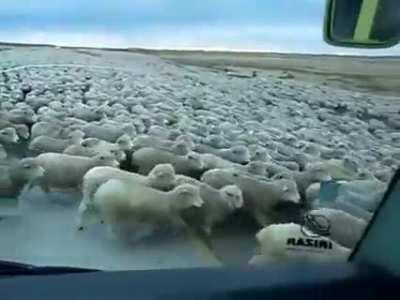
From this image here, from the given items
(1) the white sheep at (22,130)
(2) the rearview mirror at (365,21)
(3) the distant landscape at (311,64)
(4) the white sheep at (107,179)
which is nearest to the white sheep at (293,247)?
(4) the white sheep at (107,179)

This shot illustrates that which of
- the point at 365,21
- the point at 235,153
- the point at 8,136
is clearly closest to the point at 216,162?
the point at 235,153

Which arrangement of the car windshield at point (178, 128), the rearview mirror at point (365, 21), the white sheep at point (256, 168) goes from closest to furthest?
1. the rearview mirror at point (365, 21)
2. the car windshield at point (178, 128)
3. the white sheep at point (256, 168)

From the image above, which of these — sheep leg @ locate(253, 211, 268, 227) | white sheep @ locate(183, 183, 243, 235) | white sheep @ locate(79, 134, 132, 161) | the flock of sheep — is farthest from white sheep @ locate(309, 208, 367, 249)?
white sheep @ locate(79, 134, 132, 161)

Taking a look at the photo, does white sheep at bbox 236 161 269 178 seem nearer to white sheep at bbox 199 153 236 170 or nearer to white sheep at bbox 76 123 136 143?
white sheep at bbox 199 153 236 170

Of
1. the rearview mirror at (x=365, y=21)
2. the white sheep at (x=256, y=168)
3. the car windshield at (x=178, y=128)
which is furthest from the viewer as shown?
the white sheep at (x=256, y=168)

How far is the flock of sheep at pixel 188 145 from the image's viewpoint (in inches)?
123

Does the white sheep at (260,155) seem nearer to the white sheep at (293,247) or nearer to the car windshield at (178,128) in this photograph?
the car windshield at (178,128)

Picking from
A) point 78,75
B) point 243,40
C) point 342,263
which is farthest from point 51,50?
point 342,263

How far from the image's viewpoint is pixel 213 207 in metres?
3.15

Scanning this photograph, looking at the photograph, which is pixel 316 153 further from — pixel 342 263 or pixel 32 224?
pixel 32 224

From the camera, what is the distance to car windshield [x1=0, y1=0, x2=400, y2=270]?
3084 mm

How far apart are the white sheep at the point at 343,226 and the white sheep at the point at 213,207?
24 cm

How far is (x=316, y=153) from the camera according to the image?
3225mm

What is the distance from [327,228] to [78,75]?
2.91 feet
